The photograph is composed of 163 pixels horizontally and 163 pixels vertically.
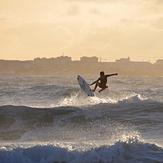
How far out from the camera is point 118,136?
9.05 m

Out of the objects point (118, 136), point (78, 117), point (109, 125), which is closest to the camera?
point (118, 136)

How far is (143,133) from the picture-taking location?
9.59 metres

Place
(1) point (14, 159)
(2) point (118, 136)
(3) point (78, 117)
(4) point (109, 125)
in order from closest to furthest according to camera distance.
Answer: (1) point (14, 159) < (2) point (118, 136) < (4) point (109, 125) < (3) point (78, 117)

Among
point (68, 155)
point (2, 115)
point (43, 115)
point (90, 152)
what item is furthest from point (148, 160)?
point (2, 115)

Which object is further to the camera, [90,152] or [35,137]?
[35,137]

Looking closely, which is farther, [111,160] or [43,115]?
[43,115]

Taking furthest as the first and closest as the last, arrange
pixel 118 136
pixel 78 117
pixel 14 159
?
pixel 78 117 < pixel 118 136 < pixel 14 159

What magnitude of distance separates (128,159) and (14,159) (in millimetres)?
2944

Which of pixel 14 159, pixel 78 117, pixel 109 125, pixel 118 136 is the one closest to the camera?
pixel 14 159

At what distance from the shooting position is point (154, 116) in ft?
40.9

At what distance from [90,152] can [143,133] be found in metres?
3.27

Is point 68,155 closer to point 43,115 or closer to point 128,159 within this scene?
point 128,159

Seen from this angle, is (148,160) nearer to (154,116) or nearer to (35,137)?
(35,137)

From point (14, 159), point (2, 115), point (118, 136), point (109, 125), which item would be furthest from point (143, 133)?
point (2, 115)
